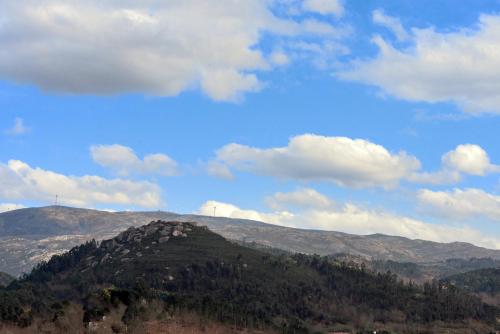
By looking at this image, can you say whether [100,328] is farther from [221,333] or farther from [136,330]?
[221,333]

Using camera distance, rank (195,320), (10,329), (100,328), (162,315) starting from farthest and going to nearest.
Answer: (195,320) → (162,315) → (10,329) → (100,328)

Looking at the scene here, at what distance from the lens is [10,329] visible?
167125 millimetres

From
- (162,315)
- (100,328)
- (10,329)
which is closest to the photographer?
(100,328)

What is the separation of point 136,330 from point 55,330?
Answer: 19.3 metres

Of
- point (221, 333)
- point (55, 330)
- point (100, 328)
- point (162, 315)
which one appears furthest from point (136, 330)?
point (221, 333)

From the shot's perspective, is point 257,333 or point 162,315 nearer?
point 162,315

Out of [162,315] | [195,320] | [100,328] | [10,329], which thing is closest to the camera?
[100,328]

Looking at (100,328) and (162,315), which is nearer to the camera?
(100,328)

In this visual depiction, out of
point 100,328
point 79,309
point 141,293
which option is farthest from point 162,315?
point 100,328

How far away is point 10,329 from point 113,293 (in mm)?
28224

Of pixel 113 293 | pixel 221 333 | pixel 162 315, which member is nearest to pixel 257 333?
pixel 221 333

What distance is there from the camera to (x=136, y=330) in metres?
152

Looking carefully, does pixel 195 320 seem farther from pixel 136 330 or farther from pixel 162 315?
pixel 136 330

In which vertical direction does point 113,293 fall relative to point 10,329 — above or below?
above
